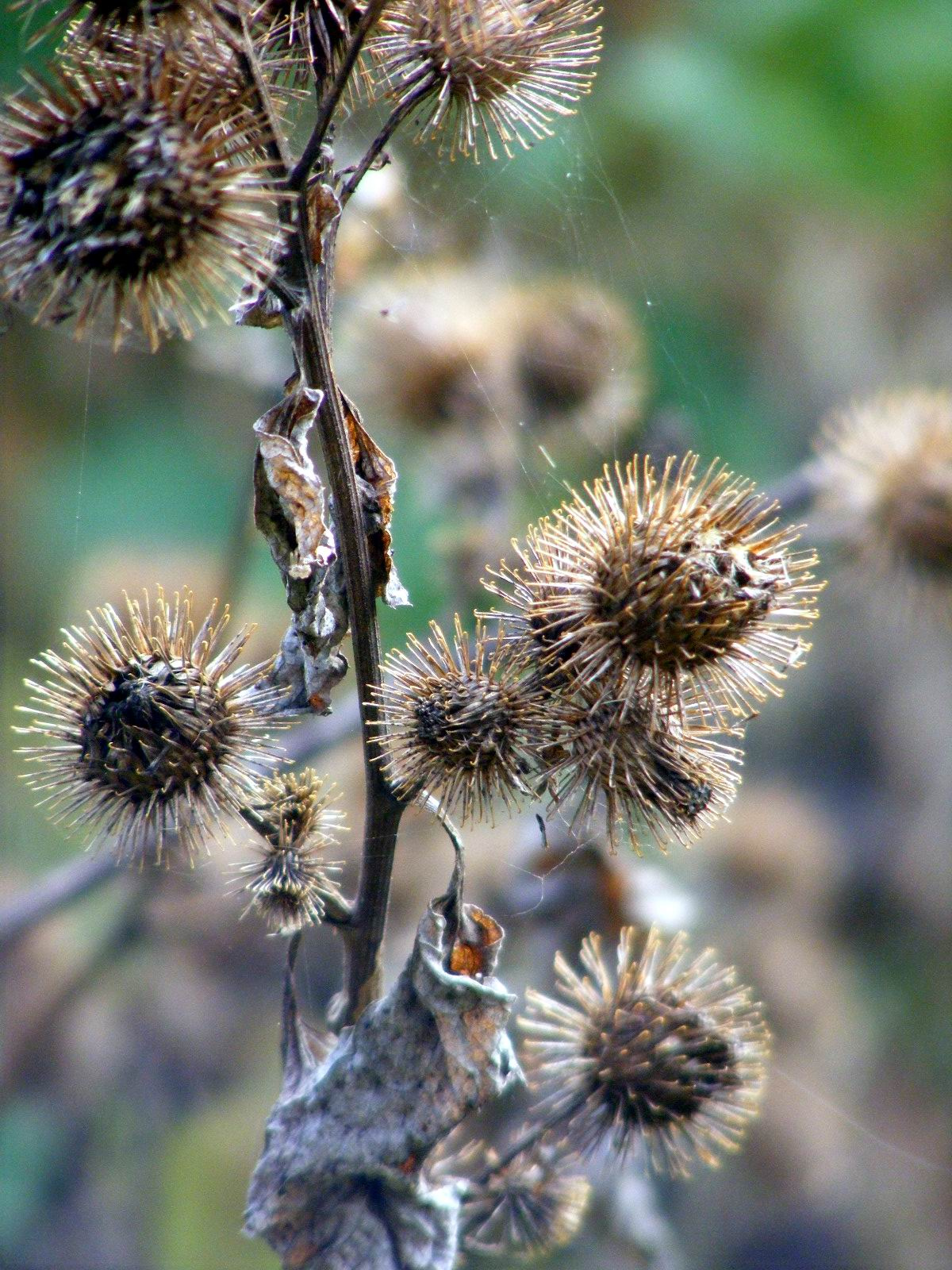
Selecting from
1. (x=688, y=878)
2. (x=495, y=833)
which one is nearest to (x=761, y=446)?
(x=688, y=878)

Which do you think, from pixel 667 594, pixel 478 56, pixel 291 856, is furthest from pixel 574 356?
pixel 291 856

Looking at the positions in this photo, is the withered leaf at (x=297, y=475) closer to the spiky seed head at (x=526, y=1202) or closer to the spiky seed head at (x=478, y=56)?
the spiky seed head at (x=478, y=56)

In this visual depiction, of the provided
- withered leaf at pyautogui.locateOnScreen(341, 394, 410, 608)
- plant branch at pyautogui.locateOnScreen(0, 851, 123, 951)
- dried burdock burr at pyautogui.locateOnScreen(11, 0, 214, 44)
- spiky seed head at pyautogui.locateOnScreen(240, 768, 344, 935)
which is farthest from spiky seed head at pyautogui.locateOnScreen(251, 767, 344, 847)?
plant branch at pyautogui.locateOnScreen(0, 851, 123, 951)

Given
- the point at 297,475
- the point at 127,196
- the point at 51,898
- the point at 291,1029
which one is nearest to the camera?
the point at 127,196

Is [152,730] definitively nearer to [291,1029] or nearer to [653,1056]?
[291,1029]

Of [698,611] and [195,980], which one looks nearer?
[698,611]

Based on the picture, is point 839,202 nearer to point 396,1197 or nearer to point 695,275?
point 695,275

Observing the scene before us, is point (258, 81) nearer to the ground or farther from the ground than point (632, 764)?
farther from the ground
